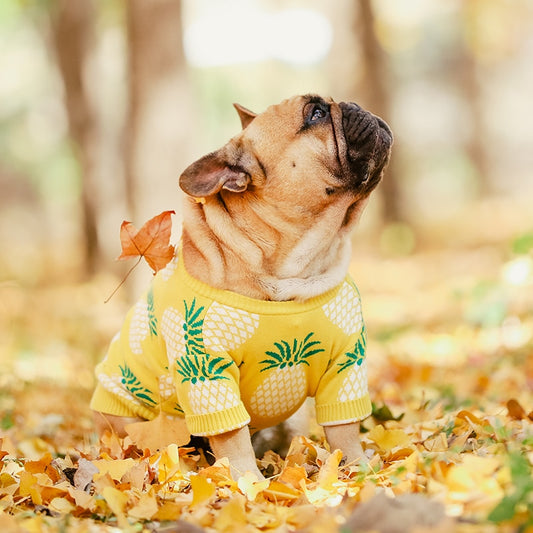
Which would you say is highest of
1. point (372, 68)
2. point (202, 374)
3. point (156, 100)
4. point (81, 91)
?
point (81, 91)

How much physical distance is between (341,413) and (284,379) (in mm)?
294

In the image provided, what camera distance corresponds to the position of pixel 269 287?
3207mm

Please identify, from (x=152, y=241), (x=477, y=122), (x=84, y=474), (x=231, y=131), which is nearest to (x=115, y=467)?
(x=84, y=474)

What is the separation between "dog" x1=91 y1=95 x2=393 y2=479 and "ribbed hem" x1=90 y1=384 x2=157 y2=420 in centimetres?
18

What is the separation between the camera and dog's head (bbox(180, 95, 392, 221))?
3.25 metres

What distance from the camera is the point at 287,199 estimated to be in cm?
328

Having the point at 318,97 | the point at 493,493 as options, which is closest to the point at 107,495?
the point at 493,493

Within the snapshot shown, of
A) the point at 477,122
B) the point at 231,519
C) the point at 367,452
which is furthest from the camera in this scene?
the point at 477,122

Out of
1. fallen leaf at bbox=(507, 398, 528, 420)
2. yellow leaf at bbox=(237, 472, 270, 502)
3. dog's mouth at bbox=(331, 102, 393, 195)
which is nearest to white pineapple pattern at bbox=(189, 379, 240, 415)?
yellow leaf at bbox=(237, 472, 270, 502)

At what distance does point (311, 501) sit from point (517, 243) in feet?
11.3

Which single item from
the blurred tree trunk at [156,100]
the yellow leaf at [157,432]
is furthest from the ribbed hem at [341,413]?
the blurred tree trunk at [156,100]

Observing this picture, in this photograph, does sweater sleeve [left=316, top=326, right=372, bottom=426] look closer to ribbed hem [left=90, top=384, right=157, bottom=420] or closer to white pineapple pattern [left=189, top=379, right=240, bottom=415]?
white pineapple pattern [left=189, top=379, right=240, bottom=415]

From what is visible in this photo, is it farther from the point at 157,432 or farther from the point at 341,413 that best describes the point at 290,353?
the point at 157,432

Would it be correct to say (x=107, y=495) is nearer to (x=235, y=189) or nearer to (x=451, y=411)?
(x=235, y=189)
